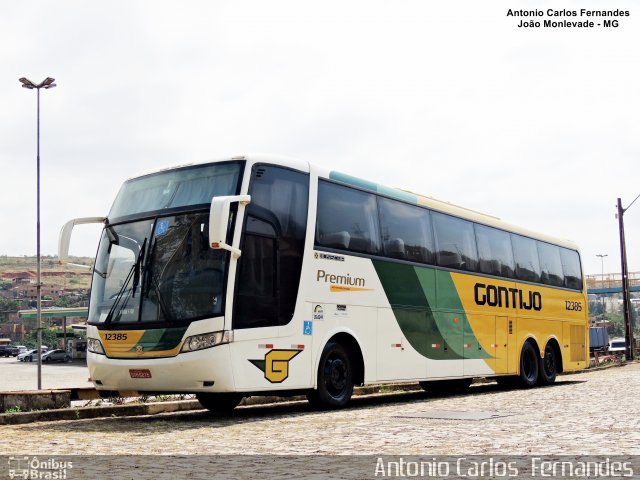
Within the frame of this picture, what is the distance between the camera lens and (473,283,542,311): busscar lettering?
18938mm

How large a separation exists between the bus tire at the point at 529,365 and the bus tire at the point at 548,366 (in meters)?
0.23

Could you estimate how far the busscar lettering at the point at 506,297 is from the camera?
746 inches

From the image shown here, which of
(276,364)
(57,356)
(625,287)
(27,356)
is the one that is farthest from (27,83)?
(27,356)

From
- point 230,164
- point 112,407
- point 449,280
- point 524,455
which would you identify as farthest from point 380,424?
point 449,280

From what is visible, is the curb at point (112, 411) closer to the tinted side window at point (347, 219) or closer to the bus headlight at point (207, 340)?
the bus headlight at point (207, 340)

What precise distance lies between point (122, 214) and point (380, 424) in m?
5.45

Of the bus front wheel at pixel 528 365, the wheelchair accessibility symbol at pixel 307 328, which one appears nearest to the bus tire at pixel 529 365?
the bus front wheel at pixel 528 365

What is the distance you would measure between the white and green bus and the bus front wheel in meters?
4.27

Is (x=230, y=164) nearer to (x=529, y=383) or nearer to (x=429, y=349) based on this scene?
(x=429, y=349)

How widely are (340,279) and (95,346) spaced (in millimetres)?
4063

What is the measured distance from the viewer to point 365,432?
9578 mm

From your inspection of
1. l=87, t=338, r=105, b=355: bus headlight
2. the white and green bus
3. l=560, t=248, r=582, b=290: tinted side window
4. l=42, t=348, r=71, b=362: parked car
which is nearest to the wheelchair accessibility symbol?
the white and green bus

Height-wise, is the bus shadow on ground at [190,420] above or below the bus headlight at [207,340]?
below

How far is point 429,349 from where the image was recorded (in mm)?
16672
